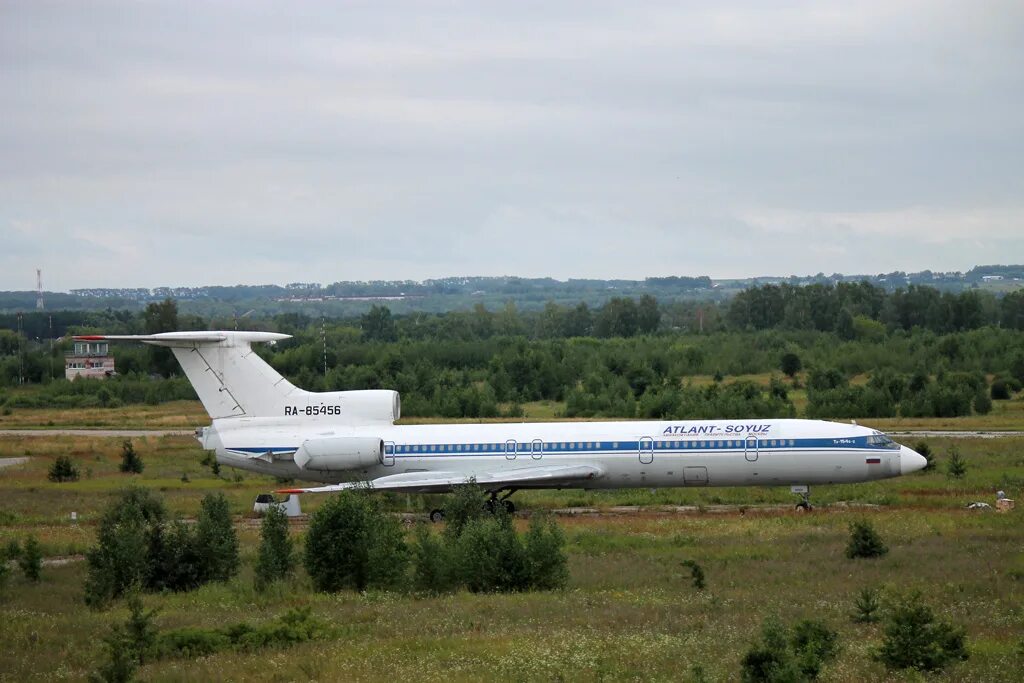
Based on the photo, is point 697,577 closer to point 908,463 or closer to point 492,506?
point 492,506

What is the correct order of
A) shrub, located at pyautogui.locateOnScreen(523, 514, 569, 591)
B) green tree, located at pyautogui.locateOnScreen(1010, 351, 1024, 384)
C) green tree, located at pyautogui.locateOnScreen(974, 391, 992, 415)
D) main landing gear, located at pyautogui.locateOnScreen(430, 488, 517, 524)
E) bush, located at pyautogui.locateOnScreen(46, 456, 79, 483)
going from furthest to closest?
green tree, located at pyautogui.locateOnScreen(1010, 351, 1024, 384)
green tree, located at pyautogui.locateOnScreen(974, 391, 992, 415)
bush, located at pyautogui.locateOnScreen(46, 456, 79, 483)
main landing gear, located at pyautogui.locateOnScreen(430, 488, 517, 524)
shrub, located at pyautogui.locateOnScreen(523, 514, 569, 591)

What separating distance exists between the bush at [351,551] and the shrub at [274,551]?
2.40 ft

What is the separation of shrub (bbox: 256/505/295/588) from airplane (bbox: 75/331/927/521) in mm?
9091

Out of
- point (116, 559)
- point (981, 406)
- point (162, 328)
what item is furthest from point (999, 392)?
point (162, 328)

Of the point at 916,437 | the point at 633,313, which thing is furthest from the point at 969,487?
the point at 633,313

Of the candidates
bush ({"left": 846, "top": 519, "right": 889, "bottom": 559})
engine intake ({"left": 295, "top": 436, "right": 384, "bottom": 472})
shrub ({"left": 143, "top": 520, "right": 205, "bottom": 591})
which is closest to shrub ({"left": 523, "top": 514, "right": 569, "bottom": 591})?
bush ({"left": 846, "top": 519, "right": 889, "bottom": 559})

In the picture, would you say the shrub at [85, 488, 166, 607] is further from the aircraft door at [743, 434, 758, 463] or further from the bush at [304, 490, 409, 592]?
the aircraft door at [743, 434, 758, 463]

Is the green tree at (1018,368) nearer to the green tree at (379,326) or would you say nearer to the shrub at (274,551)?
the shrub at (274,551)

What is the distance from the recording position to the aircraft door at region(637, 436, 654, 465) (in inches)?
1384

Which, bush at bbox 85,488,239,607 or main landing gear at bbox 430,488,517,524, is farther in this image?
main landing gear at bbox 430,488,517,524

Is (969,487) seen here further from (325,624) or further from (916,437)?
(325,624)

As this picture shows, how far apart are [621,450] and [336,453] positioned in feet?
27.0

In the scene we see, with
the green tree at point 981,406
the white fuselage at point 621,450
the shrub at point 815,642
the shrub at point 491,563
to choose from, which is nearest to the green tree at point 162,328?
the green tree at point 981,406

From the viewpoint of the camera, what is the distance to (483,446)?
117ft
